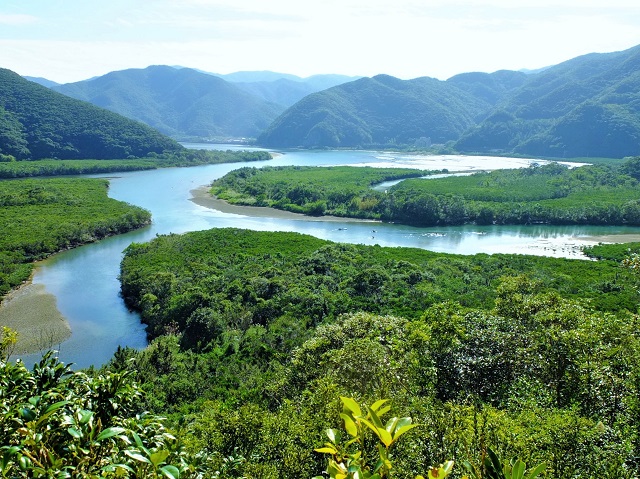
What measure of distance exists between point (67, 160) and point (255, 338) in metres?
94.9

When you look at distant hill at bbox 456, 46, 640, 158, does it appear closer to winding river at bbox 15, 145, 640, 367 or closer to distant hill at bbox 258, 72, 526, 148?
distant hill at bbox 258, 72, 526, 148

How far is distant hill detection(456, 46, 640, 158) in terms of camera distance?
4866 inches

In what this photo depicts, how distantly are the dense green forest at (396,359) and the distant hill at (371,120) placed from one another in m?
147

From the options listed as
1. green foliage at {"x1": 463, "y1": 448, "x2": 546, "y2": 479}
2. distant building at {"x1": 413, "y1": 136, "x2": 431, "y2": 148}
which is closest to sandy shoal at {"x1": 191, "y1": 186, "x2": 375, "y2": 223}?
green foliage at {"x1": 463, "y1": 448, "x2": 546, "y2": 479}

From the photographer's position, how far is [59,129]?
108688 millimetres

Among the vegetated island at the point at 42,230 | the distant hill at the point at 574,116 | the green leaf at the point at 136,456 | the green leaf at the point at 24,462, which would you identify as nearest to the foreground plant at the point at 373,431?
the green leaf at the point at 136,456

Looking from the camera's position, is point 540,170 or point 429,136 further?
point 429,136

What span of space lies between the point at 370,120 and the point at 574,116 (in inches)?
2961

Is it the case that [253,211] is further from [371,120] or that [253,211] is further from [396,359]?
[371,120]

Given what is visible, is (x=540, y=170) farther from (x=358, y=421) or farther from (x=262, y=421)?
(x=358, y=421)

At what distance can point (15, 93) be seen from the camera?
11106cm

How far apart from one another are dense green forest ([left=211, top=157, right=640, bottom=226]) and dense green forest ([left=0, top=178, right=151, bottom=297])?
Answer: 17.5 meters

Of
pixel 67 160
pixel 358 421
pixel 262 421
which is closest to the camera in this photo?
pixel 358 421

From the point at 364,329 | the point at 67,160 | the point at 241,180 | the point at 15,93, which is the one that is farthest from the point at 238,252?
the point at 15,93
